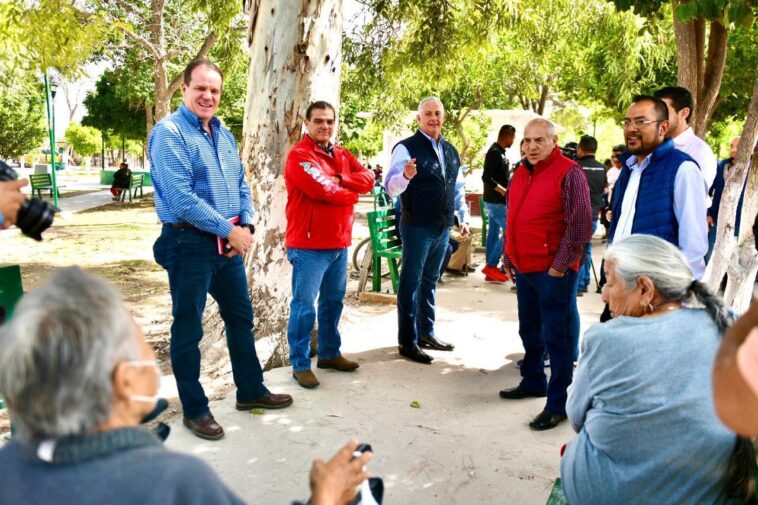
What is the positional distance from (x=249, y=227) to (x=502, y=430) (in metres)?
2.04

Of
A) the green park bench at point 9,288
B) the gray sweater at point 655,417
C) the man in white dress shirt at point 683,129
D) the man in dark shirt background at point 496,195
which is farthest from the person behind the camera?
the man in dark shirt background at point 496,195

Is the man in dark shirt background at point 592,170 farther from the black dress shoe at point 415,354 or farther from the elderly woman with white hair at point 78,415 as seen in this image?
the elderly woman with white hair at point 78,415

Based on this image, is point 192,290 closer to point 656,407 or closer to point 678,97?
point 656,407

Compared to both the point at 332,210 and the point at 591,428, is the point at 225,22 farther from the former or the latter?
the point at 591,428

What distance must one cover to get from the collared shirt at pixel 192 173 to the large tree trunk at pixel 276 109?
139cm

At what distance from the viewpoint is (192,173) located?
3826 millimetres

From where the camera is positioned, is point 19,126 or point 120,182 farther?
point 19,126

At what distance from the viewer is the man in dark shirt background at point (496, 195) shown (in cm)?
934

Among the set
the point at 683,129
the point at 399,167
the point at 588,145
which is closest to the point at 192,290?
the point at 399,167

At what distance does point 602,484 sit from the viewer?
2377 millimetres

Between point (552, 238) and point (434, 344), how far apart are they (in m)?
1.97

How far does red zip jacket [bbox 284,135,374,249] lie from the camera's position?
15.0 feet

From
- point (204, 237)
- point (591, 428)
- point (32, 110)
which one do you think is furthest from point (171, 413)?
point (32, 110)

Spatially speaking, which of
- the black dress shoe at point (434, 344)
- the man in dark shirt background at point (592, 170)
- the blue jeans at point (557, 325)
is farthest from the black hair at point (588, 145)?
the blue jeans at point (557, 325)
